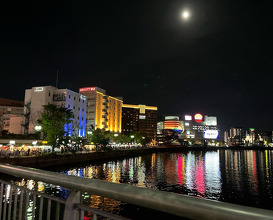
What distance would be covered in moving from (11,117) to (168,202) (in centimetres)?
9107

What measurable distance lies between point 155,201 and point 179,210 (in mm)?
210

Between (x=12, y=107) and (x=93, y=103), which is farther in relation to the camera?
(x=93, y=103)

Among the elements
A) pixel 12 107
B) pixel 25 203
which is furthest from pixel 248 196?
pixel 12 107

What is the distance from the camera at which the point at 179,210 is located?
1666 millimetres

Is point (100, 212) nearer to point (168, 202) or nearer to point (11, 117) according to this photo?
point (168, 202)

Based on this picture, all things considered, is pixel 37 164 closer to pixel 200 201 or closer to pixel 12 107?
pixel 200 201

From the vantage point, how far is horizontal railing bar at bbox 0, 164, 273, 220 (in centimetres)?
148

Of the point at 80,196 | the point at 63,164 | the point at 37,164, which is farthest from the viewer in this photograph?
the point at 63,164

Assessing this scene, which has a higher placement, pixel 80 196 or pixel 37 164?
pixel 80 196

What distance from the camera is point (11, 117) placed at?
80.1 meters

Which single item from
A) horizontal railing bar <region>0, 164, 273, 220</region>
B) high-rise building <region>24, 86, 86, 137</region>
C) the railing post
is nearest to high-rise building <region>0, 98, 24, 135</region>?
high-rise building <region>24, 86, 86, 137</region>

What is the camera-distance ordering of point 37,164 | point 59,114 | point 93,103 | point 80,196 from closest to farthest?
point 80,196, point 37,164, point 59,114, point 93,103

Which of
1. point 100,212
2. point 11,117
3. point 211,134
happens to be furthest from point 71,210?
point 211,134

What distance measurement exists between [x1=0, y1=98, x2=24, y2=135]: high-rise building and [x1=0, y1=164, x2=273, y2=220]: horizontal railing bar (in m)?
81.5
